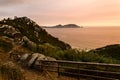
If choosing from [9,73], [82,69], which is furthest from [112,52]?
[9,73]

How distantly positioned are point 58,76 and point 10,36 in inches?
459

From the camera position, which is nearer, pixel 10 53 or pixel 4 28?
pixel 10 53

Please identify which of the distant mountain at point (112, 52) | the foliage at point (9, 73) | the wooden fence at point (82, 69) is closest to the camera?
the foliage at point (9, 73)

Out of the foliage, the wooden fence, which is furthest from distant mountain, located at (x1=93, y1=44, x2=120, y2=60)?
the foliage

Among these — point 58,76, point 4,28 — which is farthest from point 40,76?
point 4,28

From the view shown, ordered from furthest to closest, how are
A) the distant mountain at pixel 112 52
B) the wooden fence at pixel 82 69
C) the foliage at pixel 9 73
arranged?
the distant mountain at pixel 112 52 < the wooden fence at pixel 82 69 < the foliage at pixel 9 73

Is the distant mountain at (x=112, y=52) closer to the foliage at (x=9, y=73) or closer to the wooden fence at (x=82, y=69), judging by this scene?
the wooden fence at (x=82, y=69)

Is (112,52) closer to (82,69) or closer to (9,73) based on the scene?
(82,69)

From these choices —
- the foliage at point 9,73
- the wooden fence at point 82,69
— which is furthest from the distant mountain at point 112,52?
the foliage at point 9,73

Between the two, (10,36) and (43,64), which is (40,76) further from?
(10,36)

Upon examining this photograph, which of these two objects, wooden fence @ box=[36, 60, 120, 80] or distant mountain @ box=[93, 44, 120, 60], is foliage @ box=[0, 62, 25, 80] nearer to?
wooden fence @ box=[36, 60, 120, 80]

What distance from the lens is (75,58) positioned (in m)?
14.7

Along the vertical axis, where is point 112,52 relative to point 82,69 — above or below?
below

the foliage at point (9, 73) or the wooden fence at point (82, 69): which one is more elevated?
the foliage at point (9, 73)
